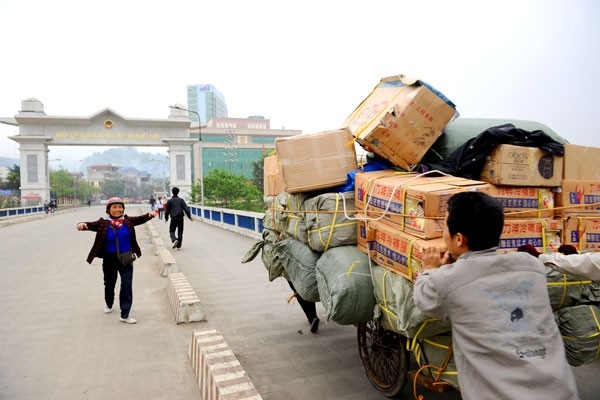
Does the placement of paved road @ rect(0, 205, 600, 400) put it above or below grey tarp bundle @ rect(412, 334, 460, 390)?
below

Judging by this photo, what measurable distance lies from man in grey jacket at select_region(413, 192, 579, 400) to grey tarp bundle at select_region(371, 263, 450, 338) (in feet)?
1.59

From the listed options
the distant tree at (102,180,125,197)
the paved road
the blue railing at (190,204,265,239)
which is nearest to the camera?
the paved road

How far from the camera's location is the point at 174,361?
4215 mm

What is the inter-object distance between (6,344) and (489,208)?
530 centimetres

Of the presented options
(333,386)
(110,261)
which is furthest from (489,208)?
(110,261)

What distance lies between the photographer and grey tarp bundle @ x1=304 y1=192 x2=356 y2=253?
10.4 ft

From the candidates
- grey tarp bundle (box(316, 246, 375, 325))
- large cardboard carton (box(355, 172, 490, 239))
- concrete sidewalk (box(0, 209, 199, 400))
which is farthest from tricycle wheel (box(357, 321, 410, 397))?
concrete sidewalk (box(0, 209, 199, 400))

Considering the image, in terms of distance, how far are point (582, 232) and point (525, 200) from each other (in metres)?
0.48

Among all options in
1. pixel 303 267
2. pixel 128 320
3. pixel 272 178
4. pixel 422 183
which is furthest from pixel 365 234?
pixel 128 320

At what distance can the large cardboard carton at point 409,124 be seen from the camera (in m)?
3.03

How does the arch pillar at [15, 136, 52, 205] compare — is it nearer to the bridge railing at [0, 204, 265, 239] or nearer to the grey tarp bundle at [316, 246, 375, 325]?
the bridge railing at [0, 204, 265, 239]

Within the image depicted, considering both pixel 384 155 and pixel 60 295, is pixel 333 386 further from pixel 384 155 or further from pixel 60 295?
pixel 60 295

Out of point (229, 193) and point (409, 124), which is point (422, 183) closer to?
point (409, 124)

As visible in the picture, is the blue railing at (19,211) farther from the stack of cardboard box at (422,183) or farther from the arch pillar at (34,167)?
the stack of cardboard box at (422,183)
